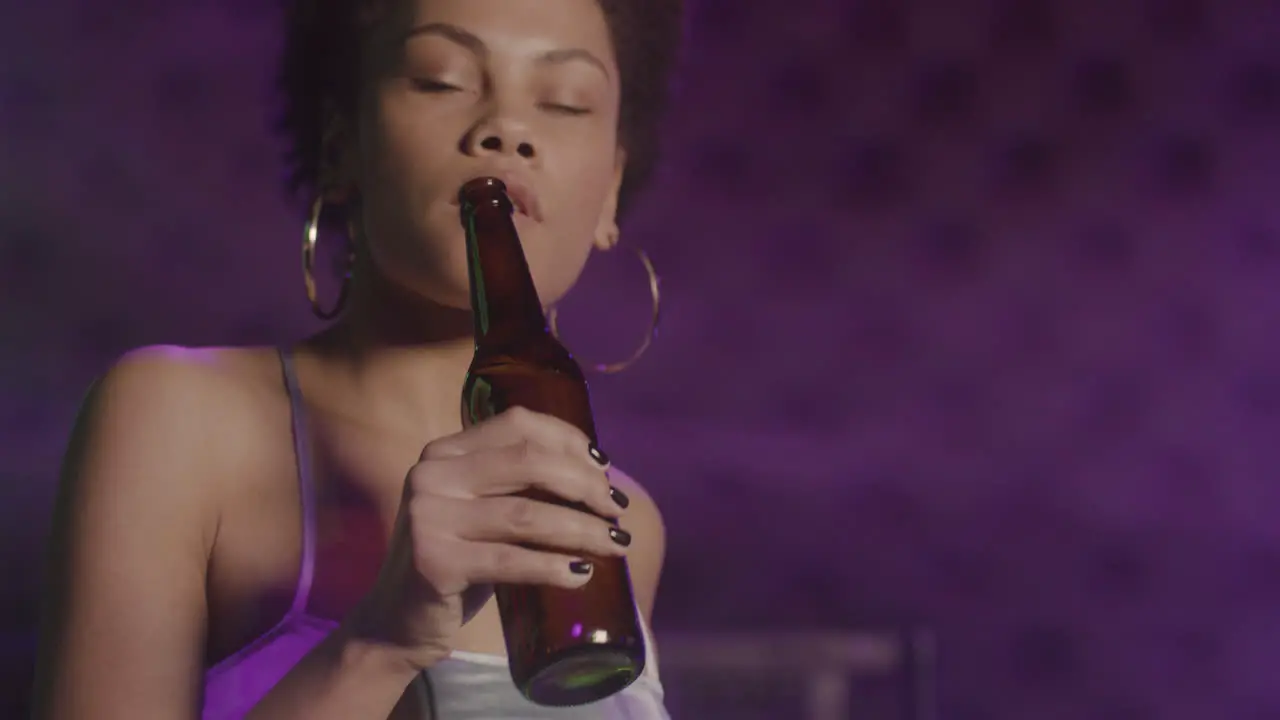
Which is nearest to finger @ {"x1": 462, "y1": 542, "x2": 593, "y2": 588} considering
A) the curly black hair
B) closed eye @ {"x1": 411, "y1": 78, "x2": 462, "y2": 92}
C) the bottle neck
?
the bottle neck

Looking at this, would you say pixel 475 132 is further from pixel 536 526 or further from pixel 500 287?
pixel 536 526

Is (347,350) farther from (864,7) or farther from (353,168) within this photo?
(864,7)

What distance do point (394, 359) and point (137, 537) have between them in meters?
0.23

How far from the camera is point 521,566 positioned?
0.63 m

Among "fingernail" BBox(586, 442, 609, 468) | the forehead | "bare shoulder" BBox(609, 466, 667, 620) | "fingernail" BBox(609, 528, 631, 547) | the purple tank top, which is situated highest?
the forehead

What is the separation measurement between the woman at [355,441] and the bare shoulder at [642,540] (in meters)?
0.18

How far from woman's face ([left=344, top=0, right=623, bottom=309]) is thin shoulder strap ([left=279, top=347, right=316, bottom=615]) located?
9cm

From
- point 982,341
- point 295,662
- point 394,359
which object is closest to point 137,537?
point 295,662


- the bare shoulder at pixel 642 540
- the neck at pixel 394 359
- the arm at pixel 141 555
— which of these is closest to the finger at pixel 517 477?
the arm at pixel 141 555

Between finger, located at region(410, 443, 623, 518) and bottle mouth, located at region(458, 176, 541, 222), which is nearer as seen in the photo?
finger, located at region(410, 443, 623, 518)

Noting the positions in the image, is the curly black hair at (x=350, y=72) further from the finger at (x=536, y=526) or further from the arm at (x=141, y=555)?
the finger at (x=536, y=526)

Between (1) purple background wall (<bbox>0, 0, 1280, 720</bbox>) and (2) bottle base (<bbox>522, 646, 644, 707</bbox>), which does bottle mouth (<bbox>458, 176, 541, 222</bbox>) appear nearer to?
(2) bottle base (<bbox>522, 646, 644, 707</bbox>)

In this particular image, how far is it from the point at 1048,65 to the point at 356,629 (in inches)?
55.5

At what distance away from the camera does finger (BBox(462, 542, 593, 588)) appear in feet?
2.04
